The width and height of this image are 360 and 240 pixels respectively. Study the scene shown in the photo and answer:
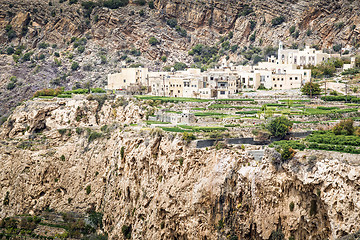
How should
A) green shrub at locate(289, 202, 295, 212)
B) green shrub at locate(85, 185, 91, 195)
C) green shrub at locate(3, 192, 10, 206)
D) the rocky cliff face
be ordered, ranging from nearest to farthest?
the rocky cliff face
green shrub at locate(289, 202, 295, 212)
green shrub at locate(85, 185, 91, 195)
green shrub at locate(3, 192, 10, 206)

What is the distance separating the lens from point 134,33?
413 feet

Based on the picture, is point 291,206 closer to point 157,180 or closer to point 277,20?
point 157,180

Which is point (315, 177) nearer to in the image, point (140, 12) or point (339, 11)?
point (339, 11)

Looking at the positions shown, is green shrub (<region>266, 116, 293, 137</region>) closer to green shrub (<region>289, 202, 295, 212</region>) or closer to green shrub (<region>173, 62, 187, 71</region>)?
green shrub (<region>289, 202, 295, 212</region>)

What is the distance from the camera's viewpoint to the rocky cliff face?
1818 inches

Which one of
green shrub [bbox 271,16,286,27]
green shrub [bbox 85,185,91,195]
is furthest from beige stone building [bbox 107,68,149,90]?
green shrub [bbox 271,16,286,27]

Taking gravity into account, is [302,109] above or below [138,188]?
above

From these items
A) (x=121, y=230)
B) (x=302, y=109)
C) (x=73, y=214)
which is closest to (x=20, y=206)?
(x=73, y=214)

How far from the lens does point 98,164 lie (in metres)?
70.7

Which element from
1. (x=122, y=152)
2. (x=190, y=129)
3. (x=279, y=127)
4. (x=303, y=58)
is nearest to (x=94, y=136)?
(x=122, y=152)

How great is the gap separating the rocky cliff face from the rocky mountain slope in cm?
2980

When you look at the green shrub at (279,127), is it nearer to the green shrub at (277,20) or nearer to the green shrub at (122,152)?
the green shrub at (122,152)

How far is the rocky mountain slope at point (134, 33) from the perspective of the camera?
113 m

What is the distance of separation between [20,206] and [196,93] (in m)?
24.1
